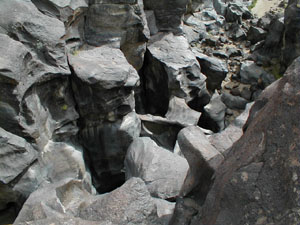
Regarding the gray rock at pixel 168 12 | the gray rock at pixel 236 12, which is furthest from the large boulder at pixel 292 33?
the gray rock at pixel 236 12

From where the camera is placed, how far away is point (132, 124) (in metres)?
9.09

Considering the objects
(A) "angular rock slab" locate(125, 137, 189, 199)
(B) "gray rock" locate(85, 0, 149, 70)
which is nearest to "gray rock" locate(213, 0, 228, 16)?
(B) "gray rock" locate(85, 0, 149, 70)

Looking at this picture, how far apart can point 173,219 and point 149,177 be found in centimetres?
267

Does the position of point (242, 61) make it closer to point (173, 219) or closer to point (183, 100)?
point (183, 100)

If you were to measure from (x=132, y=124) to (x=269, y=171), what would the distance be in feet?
21.5

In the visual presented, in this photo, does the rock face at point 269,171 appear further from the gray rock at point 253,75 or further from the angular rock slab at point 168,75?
the gray rock at point 253,75

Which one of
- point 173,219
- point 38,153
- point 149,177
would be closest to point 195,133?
point 173,219

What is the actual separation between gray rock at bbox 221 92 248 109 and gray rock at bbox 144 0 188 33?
12.5ft

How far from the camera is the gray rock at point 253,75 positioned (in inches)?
605

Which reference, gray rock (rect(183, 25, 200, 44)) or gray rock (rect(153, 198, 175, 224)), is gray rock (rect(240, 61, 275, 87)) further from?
gray rock (rect(153, 198, 175, 224))

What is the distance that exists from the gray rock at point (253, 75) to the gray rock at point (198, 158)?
12031 millimetres

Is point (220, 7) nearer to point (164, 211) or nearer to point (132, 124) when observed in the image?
point (132, 124)

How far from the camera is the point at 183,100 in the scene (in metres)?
11.6

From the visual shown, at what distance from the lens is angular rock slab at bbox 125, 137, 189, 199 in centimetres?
632
